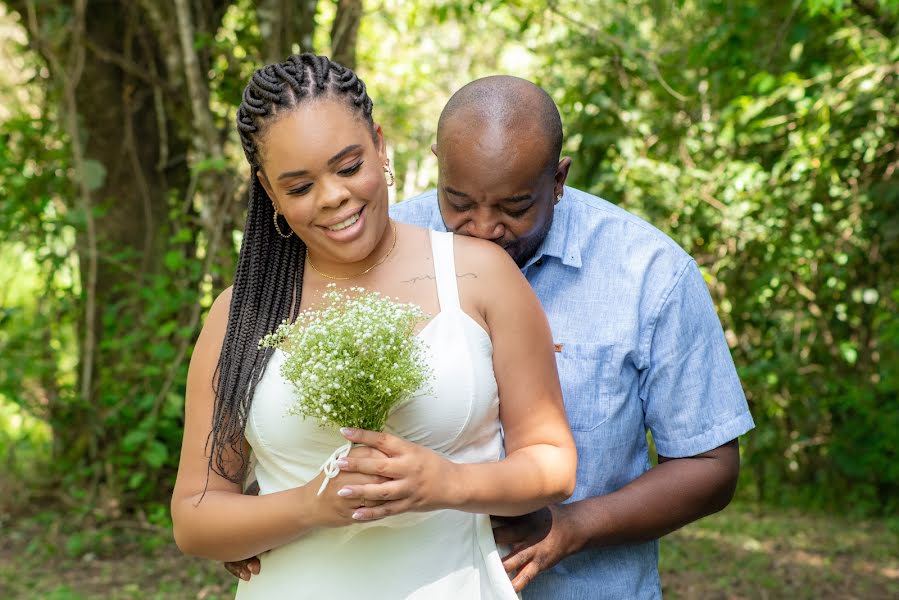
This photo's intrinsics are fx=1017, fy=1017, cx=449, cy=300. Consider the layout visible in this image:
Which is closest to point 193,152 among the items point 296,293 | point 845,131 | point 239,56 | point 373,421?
point 239,56

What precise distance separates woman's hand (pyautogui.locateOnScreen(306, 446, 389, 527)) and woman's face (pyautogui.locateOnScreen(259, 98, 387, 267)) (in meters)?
0.45

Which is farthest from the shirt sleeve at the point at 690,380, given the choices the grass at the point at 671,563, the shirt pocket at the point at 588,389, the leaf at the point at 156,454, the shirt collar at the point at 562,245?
the leaf at the point at 156,454

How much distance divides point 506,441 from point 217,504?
0.58 m

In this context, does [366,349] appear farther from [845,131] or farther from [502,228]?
[845,131]

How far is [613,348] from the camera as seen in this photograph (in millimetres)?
2393

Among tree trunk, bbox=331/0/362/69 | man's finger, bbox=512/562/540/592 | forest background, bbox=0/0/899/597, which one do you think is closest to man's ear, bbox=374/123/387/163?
man's finger, bbox=512/562/540/592

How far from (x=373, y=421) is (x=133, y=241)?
16.0ft

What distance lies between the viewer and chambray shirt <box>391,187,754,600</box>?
2395mm

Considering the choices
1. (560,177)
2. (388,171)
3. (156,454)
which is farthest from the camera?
(156,454)

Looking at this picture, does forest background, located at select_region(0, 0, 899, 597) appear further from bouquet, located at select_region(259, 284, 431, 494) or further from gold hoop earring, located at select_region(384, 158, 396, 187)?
bouquet, located at select_region(259, 284, 431, 494)

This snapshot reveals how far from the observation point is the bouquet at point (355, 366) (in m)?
1.71

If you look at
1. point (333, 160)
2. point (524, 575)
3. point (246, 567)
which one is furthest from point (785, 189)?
point (246, 567)

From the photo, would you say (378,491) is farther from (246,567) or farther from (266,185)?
(266,185)

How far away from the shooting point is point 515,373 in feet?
6.53
